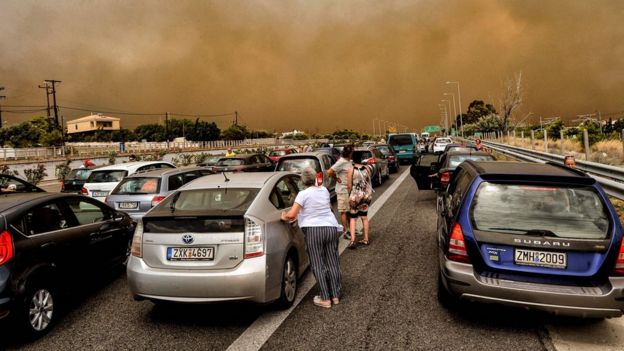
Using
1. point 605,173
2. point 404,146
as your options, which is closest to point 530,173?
point 605,173

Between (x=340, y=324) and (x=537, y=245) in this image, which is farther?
(x=340, y=324)

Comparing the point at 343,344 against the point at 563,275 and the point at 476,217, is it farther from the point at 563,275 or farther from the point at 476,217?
the point at 563,275

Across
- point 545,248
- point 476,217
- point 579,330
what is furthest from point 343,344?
point 579,330

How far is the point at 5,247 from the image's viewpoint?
13.3 feet

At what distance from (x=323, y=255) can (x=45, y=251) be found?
3023mm

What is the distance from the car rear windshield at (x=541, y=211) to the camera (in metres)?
3.88

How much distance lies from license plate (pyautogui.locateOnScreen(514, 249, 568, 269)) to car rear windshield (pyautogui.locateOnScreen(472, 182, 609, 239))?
18cm

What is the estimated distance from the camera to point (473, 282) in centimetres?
395

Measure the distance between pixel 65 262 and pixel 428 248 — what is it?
17.8 feet

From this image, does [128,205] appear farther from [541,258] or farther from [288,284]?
[541,258]

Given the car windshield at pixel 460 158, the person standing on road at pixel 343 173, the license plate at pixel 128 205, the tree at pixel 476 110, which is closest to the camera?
the person standing on road at pixel 343 173

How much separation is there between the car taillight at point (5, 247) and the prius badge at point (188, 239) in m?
1.64

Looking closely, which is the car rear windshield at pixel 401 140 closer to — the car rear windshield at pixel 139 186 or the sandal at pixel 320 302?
the car rear windshield at pixel 139 186

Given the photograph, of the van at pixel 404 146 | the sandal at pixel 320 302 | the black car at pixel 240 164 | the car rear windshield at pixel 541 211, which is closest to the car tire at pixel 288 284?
the sandal at pixel 320 302
